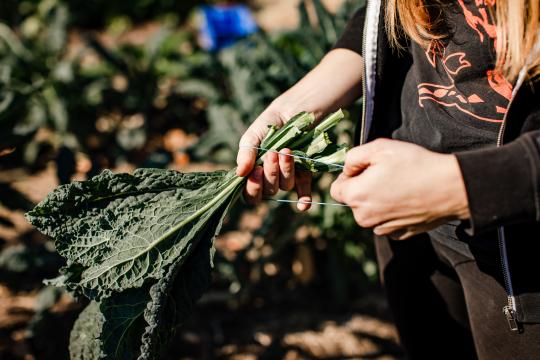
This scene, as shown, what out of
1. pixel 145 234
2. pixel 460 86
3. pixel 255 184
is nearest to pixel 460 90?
pixel 460 86

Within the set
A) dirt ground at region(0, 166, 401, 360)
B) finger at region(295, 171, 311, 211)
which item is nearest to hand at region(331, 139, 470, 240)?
finger at region(295, 171, 311, 211)

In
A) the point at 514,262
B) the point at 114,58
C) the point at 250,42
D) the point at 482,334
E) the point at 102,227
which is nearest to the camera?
the point at 514,262

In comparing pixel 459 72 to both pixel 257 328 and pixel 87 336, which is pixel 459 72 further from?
pixel 257 328

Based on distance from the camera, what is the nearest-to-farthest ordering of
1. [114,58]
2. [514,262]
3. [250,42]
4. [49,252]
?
[514,262]
[49,252]
[250,42]
[114,58]

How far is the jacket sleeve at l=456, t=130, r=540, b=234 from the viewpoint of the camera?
1049mm

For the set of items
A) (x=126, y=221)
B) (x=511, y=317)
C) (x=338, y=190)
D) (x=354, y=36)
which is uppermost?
(x=354, y=36)

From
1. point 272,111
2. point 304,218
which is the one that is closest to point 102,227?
point 272,111

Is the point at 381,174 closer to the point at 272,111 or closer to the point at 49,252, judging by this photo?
the point at 272,111

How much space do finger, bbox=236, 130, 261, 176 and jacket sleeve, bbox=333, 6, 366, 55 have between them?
0.45m

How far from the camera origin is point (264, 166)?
1555 millimetres

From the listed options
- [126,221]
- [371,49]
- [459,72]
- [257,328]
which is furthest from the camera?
[257,328]

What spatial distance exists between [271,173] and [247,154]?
99 mm

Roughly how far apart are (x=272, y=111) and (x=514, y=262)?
0.87 metres

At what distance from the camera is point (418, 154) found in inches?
44.6
